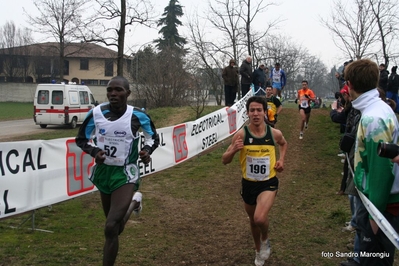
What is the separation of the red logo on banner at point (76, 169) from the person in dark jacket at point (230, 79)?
1153cm

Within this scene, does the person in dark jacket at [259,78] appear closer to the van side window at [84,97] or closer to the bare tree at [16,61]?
the van side window at [84,97]

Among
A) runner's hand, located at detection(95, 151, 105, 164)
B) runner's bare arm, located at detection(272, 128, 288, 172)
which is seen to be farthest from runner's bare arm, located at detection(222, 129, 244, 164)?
runner's hand, located at detection(95, 151, 105, 164)

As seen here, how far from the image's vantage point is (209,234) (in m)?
6.80

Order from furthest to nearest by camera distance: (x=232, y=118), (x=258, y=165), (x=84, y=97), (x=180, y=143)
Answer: (x=84, y=97)
(x=232, y=118)
(x=180, y=143)
(x=258, y=165)

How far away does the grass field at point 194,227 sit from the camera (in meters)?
5.70

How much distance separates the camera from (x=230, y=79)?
18469 mm

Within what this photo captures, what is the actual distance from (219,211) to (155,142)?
10.1 feet

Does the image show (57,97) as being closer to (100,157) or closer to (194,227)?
(194,227)

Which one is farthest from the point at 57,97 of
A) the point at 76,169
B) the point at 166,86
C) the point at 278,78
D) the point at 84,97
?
the point at 76,169

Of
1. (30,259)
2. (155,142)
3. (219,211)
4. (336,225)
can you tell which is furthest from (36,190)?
(336,225)

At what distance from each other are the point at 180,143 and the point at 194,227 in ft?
14.2

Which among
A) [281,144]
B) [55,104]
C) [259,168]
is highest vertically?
[281,144]

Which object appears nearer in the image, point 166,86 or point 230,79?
point 230,79

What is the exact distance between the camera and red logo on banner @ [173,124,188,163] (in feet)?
36.1
